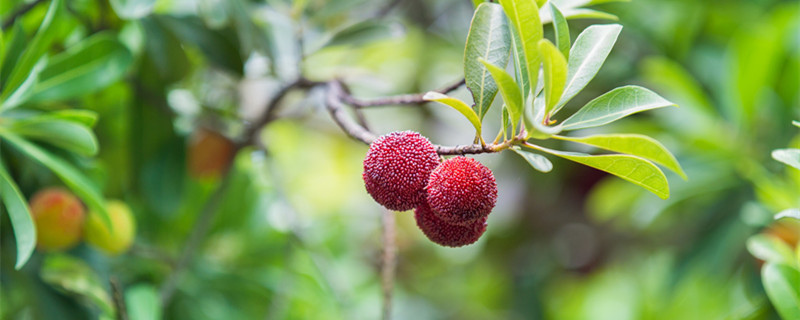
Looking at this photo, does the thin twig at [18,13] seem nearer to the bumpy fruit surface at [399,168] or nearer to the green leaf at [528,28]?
the bumpy fruit surface at [399,168]

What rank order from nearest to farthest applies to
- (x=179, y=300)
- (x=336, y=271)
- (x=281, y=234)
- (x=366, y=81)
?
(x=366, y=81) < (x=179, y=300) < (x=281, y=234) < (x=336, y=271)

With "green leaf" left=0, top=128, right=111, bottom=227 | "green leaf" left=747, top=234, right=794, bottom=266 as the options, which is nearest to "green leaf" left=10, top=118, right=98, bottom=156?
"green leaf" left=0, top=128, right=111, bottom=227

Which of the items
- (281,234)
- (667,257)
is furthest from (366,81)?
(667,257)

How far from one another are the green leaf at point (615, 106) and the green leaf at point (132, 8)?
754 millimetres

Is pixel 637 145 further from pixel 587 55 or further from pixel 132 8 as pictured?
pixel 132 8

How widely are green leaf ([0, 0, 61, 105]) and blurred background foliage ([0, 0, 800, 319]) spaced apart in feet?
0.06

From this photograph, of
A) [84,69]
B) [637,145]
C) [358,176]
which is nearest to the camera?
[637,145]

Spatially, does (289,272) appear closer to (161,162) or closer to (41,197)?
(161,162)

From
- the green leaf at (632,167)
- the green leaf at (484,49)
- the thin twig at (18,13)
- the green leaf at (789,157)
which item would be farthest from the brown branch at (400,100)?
the thin twig at (18,13)

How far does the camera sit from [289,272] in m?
1.37

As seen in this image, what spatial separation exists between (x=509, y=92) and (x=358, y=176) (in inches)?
79.2

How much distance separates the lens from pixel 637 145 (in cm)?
67

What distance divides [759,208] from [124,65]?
1.45 metres

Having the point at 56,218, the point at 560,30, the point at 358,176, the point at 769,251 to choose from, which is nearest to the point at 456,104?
the point at 560,30
